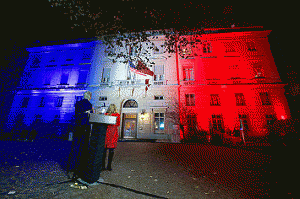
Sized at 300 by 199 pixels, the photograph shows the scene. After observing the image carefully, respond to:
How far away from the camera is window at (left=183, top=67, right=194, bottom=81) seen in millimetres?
16928

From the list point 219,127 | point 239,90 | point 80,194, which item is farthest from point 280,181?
point 239,90

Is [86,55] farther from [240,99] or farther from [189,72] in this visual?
[240,99]

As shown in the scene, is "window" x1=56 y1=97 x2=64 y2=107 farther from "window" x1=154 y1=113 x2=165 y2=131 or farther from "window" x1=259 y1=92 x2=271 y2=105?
"window" x1=259 y1=92 x2=271 y2=105

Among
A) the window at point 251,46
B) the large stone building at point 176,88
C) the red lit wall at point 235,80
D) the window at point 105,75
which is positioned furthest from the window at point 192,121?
the window at point 251,46

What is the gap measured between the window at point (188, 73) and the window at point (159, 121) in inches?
248

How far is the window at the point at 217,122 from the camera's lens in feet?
47.9

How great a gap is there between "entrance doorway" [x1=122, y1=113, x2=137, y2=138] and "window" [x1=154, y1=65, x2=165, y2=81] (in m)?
6.11

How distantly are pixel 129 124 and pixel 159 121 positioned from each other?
4420 mm

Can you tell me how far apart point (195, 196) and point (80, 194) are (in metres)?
1.91

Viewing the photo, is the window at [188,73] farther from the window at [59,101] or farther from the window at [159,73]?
the window at [59,101]

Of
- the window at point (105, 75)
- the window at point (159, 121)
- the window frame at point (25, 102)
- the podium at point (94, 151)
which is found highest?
the window at point (105, 75)

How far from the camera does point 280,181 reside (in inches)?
102

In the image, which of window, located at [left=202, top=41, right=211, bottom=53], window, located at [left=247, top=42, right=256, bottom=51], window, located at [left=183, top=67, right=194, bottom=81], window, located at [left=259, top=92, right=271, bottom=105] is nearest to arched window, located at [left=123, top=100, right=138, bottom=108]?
window, located at [left=183, top=67, right=194, bottom=81]

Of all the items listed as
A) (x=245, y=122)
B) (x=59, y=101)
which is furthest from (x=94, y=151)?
(x=59, y=101)
